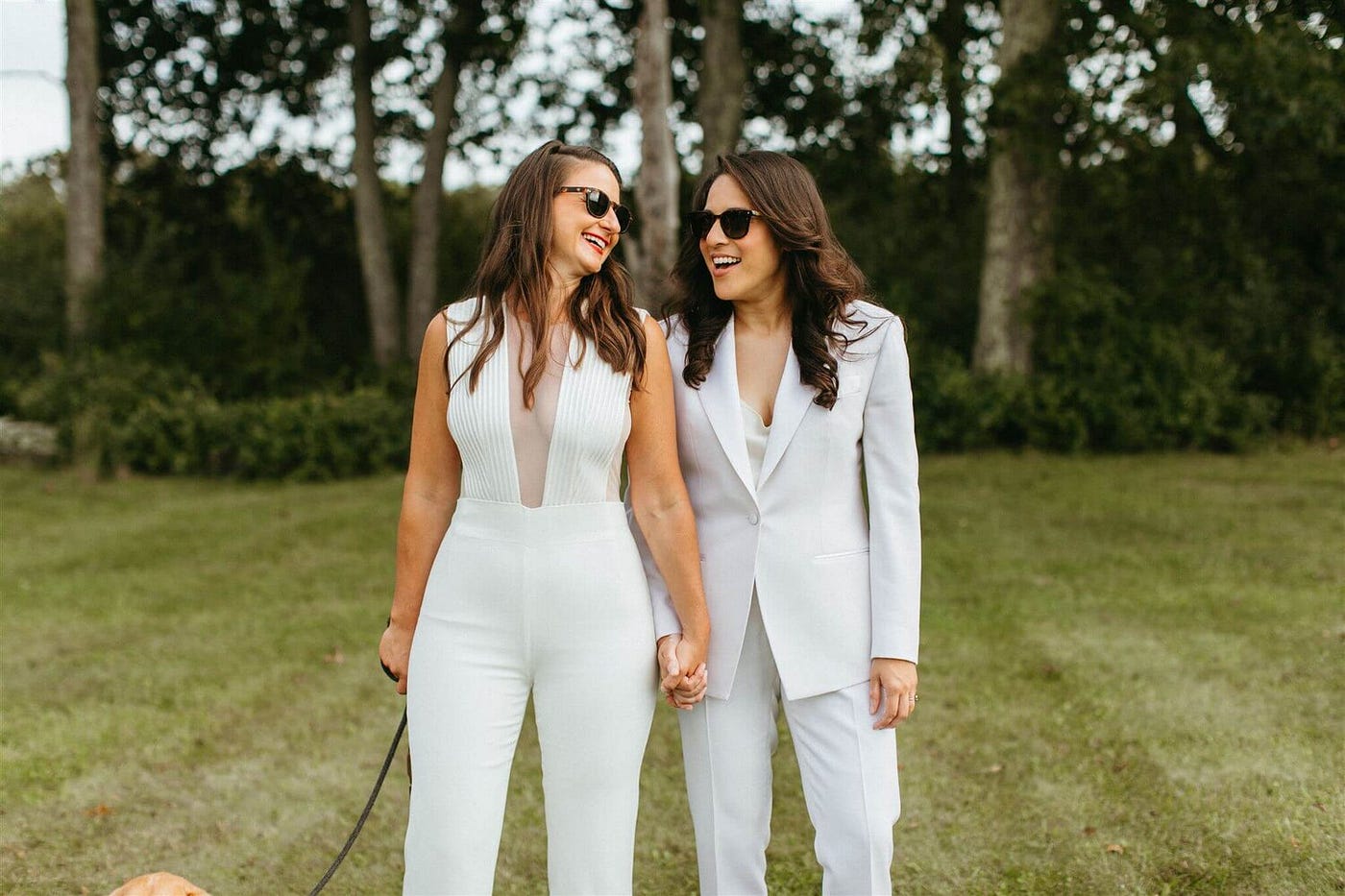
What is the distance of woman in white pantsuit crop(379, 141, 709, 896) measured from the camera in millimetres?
2297

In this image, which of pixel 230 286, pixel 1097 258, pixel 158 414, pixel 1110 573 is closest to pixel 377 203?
pixel 230 286

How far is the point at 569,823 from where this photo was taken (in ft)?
7.71

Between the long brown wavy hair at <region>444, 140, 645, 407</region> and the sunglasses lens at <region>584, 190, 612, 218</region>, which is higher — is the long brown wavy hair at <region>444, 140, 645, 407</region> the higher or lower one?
the lower one

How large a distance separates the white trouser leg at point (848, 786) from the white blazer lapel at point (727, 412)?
1.72 feet

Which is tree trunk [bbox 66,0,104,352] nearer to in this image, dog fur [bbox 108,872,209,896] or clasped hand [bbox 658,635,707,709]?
dog fur [bbox 108,872,209,896]

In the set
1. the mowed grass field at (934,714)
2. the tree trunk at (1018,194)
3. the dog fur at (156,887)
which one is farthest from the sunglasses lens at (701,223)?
the tree trunk at (1018,194)

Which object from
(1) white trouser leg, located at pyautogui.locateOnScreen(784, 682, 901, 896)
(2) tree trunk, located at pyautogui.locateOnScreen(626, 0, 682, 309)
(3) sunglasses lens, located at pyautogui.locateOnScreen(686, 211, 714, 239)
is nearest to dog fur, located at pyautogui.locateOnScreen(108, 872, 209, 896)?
(1) white trouser leg, located at pyautogui.locateOnScreen(784, 682, 901, 896)

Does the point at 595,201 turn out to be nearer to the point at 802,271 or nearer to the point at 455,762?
the point at 802,271

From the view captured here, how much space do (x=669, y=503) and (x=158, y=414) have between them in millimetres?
11314

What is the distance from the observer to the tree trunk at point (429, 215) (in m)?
15.7

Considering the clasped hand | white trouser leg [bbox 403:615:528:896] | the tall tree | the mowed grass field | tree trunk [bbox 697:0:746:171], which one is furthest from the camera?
the tall tree

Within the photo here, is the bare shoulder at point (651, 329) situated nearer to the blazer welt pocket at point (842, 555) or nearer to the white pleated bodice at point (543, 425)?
the white pleated bodice at point (543, 425)

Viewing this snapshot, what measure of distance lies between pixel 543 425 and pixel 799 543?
65 centimetres

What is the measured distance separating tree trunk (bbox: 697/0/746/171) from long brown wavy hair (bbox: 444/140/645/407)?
11079 mm
